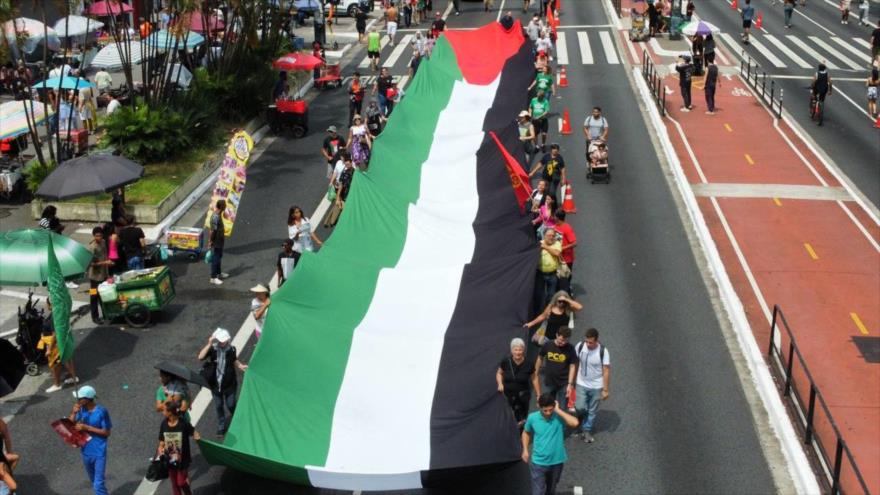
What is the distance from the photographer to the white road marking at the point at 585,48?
4784 centimetres

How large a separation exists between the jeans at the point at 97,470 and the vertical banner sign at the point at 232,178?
9538mm

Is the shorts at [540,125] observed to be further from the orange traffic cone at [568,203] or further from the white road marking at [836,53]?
the white road marking at [836,53]

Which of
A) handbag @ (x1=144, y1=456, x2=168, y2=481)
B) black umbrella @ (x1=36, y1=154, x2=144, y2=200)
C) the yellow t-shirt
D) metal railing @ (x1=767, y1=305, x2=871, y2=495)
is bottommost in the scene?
metal railing @ (x1=767, y1=305, x2=871, y2=495)

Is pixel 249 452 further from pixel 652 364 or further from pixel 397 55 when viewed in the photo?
pixel 397 55

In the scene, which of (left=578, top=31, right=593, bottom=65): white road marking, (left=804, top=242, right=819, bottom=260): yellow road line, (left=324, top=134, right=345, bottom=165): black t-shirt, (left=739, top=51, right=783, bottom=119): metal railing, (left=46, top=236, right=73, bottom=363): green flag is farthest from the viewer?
(left=578, top=31, right=593, bottom=65): white road marking

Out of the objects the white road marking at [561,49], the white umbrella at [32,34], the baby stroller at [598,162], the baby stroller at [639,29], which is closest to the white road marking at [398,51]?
the white road marking at [561,49]

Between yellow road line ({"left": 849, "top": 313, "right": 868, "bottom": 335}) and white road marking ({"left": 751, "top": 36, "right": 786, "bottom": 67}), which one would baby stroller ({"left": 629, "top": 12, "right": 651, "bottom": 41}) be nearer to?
white road marking ({"left": 751, "top": 36, "right": 786, "bottom": 67})

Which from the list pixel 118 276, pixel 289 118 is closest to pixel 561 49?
pixel 289 118

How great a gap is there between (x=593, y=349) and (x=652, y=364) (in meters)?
3.60

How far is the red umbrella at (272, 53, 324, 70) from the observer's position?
37.7m

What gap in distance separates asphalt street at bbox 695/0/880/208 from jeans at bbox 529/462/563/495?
1928 centimetres

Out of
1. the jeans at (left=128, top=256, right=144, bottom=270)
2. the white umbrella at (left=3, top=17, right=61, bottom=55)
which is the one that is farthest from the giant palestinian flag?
the white umbrella at (left=3, top=17, right=61, bottom=55)

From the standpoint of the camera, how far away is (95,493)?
15.9m

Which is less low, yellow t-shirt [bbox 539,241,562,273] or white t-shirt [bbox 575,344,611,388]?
yellow t-shirt [bbox 539,241,562,273]
